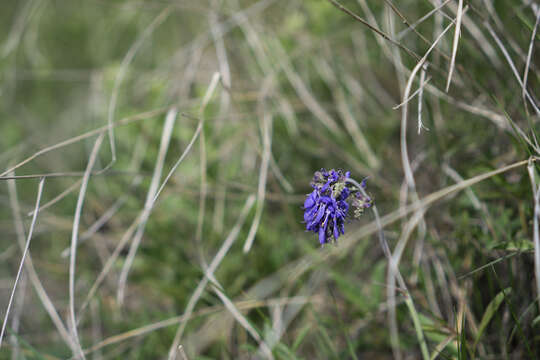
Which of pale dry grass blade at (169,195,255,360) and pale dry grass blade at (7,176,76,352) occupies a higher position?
pale dry grass blade at (7,176,76,352)

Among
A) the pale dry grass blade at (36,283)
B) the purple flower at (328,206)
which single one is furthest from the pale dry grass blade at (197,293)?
the purple flower at (328,206)

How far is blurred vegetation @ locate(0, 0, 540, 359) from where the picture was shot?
4.34 ft

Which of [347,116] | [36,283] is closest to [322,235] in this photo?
[36,283]

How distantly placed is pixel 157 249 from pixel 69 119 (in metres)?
1.23

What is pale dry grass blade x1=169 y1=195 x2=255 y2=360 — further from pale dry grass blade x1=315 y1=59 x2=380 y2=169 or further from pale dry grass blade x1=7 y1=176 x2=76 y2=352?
pale dry grass blade x1=315 y1=59 x2=380 y2=169

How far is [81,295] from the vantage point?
2.04 m

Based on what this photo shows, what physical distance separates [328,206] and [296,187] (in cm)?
111

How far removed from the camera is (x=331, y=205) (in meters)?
1.01

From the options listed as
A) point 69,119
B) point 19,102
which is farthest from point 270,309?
point 19,102

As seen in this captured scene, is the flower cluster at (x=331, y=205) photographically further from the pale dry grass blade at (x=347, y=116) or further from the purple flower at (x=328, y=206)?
the pale dry grass blade at (x=347, y=116)

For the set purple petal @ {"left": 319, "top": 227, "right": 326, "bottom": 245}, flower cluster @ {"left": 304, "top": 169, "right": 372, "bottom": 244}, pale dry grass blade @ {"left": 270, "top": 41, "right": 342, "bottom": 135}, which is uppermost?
pale dry grass blade @ {"left": 270, "top": 41, "right": 342, "bottom": 135}

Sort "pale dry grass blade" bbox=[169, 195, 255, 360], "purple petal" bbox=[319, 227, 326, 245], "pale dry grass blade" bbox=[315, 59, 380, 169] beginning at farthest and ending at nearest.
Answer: "pale dry grass blade" bbox=[315, 59, 380, 169], "pale dry grass blade" bbox=[169, 195, 255, 360], "purple petal" bbox=[319, 227, 326, 245]

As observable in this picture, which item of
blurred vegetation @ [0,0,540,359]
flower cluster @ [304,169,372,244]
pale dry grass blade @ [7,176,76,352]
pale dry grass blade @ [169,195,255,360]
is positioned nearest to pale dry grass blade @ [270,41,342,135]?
blurred vegetation @ [0,0,540,359]

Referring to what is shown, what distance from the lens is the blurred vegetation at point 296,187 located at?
1.32 meters
